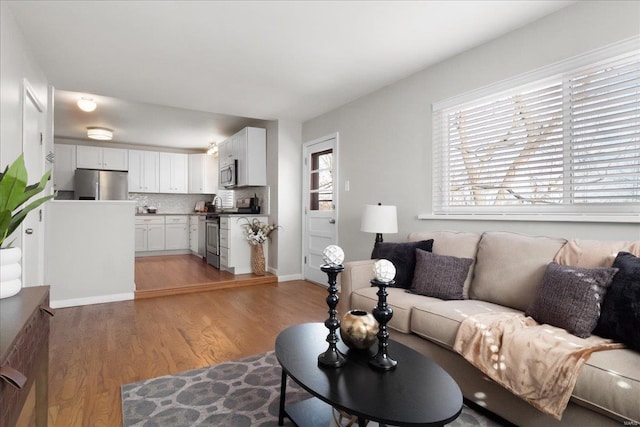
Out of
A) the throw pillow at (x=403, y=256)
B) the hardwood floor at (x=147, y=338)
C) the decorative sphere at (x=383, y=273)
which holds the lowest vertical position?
the hardwood floor at (x=147, y=338)

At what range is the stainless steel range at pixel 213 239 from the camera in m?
5.70

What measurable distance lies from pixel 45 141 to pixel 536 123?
15.2 feet

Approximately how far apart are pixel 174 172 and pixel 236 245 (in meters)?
3.68

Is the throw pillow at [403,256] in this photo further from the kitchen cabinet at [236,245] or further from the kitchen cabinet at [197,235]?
the kitchen cabinet at [197,235]

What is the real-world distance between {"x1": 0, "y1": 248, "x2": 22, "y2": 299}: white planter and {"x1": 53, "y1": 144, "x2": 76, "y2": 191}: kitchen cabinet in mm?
6673

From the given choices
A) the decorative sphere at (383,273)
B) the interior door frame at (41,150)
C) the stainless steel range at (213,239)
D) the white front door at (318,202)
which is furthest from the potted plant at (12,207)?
the stainless steel range at (213,239)

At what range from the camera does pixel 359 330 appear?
146cm

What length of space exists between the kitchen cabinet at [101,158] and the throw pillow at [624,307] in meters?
8.07

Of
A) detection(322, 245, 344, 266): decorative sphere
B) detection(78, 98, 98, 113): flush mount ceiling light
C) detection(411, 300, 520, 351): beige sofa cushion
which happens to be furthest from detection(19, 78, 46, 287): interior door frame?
detection(411, 300, 520, 351): beige sofa cushion

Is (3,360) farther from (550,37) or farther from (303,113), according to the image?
(303,113)

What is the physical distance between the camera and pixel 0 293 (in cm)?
121

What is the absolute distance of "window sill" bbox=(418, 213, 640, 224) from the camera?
1.96 m

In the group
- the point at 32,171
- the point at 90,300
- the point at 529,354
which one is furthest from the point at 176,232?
the point at 529,354

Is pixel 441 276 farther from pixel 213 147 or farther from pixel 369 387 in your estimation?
pixel 213 147
